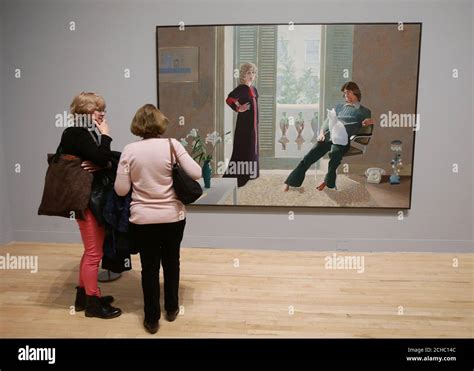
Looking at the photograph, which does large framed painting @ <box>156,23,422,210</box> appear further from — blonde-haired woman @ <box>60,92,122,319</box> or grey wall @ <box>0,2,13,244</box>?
grey wall @ <box>0,2,13,244</box>

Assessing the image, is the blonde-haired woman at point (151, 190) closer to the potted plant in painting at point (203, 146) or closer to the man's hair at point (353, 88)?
the potted plant in painting at point (203, 146)

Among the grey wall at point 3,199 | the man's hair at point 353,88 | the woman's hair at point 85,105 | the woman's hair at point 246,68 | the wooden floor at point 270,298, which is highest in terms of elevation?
the woman's hair at point 246,68

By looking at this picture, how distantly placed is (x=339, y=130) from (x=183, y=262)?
1.89 meters

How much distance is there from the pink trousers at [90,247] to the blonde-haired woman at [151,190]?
0.26m

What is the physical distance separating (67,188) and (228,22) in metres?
2.24

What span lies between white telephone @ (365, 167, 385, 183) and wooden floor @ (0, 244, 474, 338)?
2.35ft

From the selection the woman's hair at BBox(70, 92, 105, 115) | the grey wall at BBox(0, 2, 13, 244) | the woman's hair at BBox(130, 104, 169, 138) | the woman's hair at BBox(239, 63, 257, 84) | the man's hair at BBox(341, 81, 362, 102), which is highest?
the woman's hair at BBox(239, 63, 257, 84)

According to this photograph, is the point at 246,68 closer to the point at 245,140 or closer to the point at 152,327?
the point at 245,140

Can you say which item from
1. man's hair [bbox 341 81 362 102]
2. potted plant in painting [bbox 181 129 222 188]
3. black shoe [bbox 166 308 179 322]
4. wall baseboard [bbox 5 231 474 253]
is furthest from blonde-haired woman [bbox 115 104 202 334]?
man's hair [bbox 341 81 362 102]

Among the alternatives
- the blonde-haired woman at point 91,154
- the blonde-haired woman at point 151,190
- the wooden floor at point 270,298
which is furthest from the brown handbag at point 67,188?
the wooden floor at point 270,298

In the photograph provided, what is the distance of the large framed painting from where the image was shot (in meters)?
3.62

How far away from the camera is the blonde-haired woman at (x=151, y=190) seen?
220 centimetres

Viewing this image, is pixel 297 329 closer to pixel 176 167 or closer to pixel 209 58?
pixel 176 167

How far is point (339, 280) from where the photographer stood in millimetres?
3170
